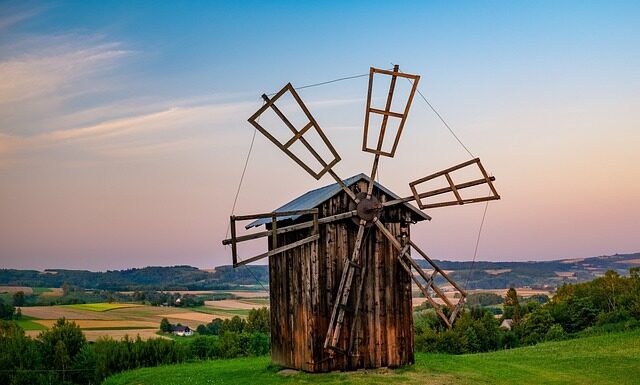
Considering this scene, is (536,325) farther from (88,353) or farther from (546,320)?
(88,353)

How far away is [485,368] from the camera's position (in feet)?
76.4

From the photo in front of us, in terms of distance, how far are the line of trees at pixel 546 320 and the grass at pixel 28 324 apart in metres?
21.8

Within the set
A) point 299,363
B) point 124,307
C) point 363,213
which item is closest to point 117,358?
point 299,363

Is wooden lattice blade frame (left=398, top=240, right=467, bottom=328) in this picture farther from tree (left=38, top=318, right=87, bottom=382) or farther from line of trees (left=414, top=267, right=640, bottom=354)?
tree (left=38, top=318, right=87, bottom=382)

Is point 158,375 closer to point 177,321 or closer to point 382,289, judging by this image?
point 382,289

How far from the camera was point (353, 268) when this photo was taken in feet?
66.1

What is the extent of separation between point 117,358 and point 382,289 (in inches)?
585

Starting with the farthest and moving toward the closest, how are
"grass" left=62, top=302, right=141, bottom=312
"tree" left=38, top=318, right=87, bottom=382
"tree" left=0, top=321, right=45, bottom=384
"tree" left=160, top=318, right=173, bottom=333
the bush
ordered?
1. "grass" left=62, top=302, right=141, bottom=312
2. "tree" left=160, top=318, right=173, bottom=333
3. the bush
4. "tree" left=38, top=318, right=87, bottom=382
5. "tree" left=0, top=321, right=45, bottom=384

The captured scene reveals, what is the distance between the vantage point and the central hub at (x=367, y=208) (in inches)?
809

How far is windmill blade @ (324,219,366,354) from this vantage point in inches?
768

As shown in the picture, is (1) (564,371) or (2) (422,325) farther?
(2) (422,325)

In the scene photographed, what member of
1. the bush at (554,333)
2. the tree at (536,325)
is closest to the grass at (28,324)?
the bush at (554,333)

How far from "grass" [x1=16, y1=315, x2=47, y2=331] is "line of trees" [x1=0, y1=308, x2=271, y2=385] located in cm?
540

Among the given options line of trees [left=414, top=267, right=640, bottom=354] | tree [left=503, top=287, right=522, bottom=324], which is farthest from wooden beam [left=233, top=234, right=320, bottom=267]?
tree [left=503, top=287, right=522, bottom=324]
